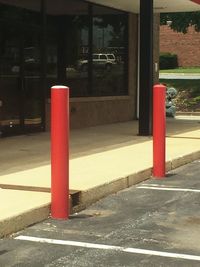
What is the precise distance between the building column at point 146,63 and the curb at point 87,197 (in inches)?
129

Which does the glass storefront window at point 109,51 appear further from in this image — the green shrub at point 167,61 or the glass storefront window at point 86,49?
the green shrub at point 167,61

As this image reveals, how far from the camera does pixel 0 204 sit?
655 centimetres

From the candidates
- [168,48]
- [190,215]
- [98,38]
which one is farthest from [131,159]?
[168,48]

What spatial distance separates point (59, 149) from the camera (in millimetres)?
6547

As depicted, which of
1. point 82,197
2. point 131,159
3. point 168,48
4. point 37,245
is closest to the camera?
point 37,245

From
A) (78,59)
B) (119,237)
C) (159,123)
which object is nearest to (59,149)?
(119,237)

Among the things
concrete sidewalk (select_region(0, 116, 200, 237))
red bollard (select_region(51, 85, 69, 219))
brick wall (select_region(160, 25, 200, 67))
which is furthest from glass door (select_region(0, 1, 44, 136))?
brick wall (select_region(160, 25, 200, 67))

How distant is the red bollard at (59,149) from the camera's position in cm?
649

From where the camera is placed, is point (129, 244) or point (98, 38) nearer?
point (129, 244)

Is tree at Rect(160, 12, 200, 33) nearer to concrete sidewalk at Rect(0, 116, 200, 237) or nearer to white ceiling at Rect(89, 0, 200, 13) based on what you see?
white ceiling at Rect(89, 0, 200, 13)

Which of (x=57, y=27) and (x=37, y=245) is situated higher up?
(x=57, y=27)

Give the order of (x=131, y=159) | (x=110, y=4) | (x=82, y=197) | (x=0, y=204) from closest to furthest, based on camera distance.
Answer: (x=0, y=204) < (x=82, y=197) < (x=131, y=159) < (x=110, y=4)

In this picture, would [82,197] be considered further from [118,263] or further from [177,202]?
[118,263]

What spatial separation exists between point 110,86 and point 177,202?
1042cm
